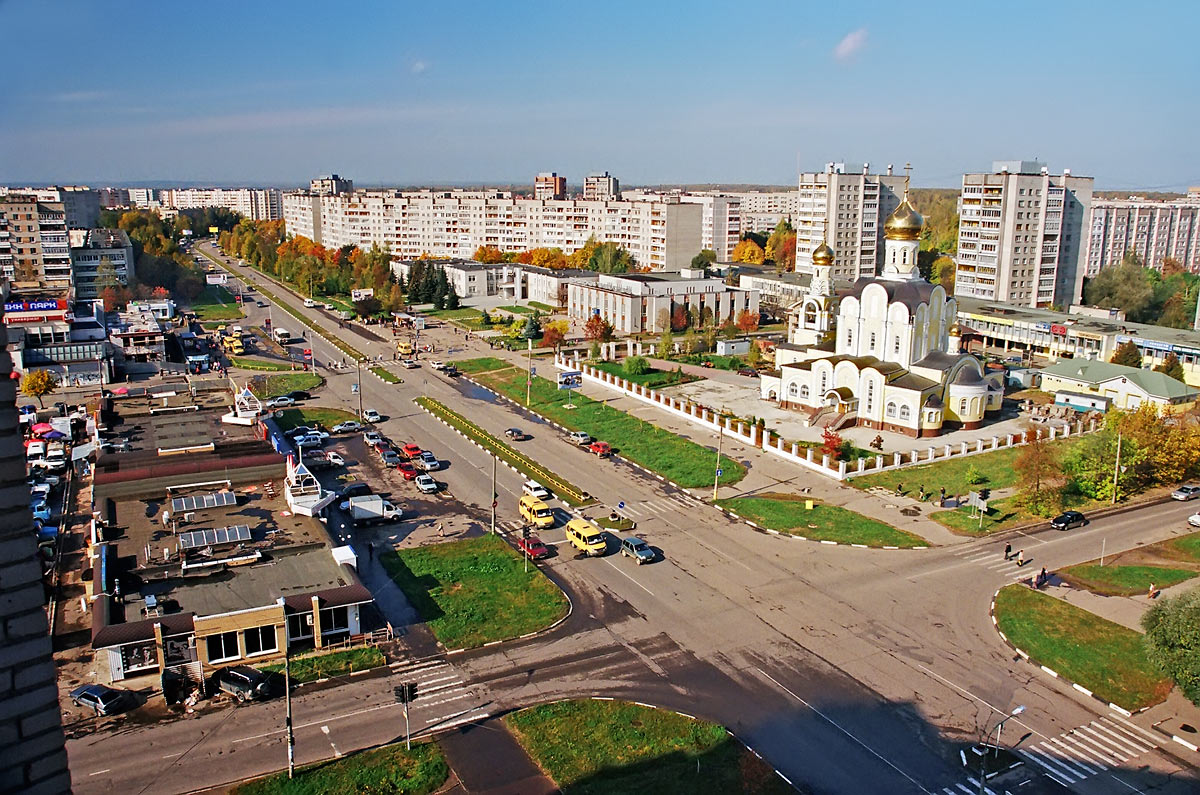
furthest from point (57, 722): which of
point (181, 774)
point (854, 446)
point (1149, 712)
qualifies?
point (854, 446)

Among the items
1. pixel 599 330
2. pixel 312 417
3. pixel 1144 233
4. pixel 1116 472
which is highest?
pixel 1144 233

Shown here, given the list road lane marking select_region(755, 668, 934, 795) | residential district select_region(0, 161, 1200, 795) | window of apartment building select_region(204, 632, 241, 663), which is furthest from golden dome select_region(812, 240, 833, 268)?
window of apartment building select_region(204, 632, 241, 663)

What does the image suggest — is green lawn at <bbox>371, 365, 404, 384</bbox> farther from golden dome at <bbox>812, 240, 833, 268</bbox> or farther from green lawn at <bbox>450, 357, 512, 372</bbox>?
golden dome at <bbox>812, 240, 833, 268</bbox>

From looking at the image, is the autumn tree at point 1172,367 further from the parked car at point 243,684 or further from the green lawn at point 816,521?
the parked car at point 243,684

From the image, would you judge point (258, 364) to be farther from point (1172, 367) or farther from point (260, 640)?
point (1172, 367)

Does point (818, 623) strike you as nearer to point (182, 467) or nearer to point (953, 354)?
point (182, 467)

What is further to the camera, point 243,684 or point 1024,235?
point 1024,235

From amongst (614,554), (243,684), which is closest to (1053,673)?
(614,554)
